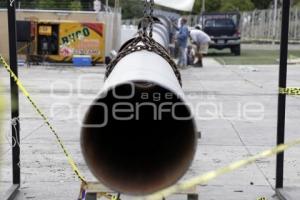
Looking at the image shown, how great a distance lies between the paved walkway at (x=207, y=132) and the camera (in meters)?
6.13

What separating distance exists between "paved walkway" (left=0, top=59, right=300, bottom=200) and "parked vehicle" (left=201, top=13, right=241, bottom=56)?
533 inches

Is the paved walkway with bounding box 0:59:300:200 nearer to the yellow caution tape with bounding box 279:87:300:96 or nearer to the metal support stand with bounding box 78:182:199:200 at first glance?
the metal support stand with bounding box 78:182:199:200

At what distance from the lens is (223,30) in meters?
32.1

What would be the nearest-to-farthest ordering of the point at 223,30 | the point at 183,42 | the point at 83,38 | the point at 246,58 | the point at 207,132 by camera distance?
the point at 207,132, the point at 183,42, the point at 83,38, the point at 246,58, the point at 223,30

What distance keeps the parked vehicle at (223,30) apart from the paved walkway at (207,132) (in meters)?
13.5

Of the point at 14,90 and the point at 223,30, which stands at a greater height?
the point at 14,90

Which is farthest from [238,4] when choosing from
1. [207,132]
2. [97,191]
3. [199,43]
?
[97,191]

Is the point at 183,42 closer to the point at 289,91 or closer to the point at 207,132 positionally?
the point at 207,132

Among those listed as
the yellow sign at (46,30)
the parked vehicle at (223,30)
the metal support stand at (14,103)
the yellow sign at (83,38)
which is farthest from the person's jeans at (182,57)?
the metal support stand at (14,103)

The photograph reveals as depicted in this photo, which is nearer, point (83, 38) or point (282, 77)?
point (282, 77)

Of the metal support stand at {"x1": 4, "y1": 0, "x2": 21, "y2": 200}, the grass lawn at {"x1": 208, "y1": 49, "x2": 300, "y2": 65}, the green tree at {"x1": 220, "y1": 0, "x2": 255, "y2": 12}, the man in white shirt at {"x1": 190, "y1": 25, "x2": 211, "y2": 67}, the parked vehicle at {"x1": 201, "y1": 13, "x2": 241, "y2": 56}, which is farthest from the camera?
the green tree at {"x1": 220, "y1": 0, "x2": 255, "y2": 12}

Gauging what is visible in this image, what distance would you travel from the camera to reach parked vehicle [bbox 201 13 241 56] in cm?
3173

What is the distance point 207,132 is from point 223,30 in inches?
931

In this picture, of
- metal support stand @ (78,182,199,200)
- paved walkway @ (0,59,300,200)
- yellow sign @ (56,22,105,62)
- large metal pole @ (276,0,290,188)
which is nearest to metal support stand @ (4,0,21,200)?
paved walkway @ (0,59,300,200)
